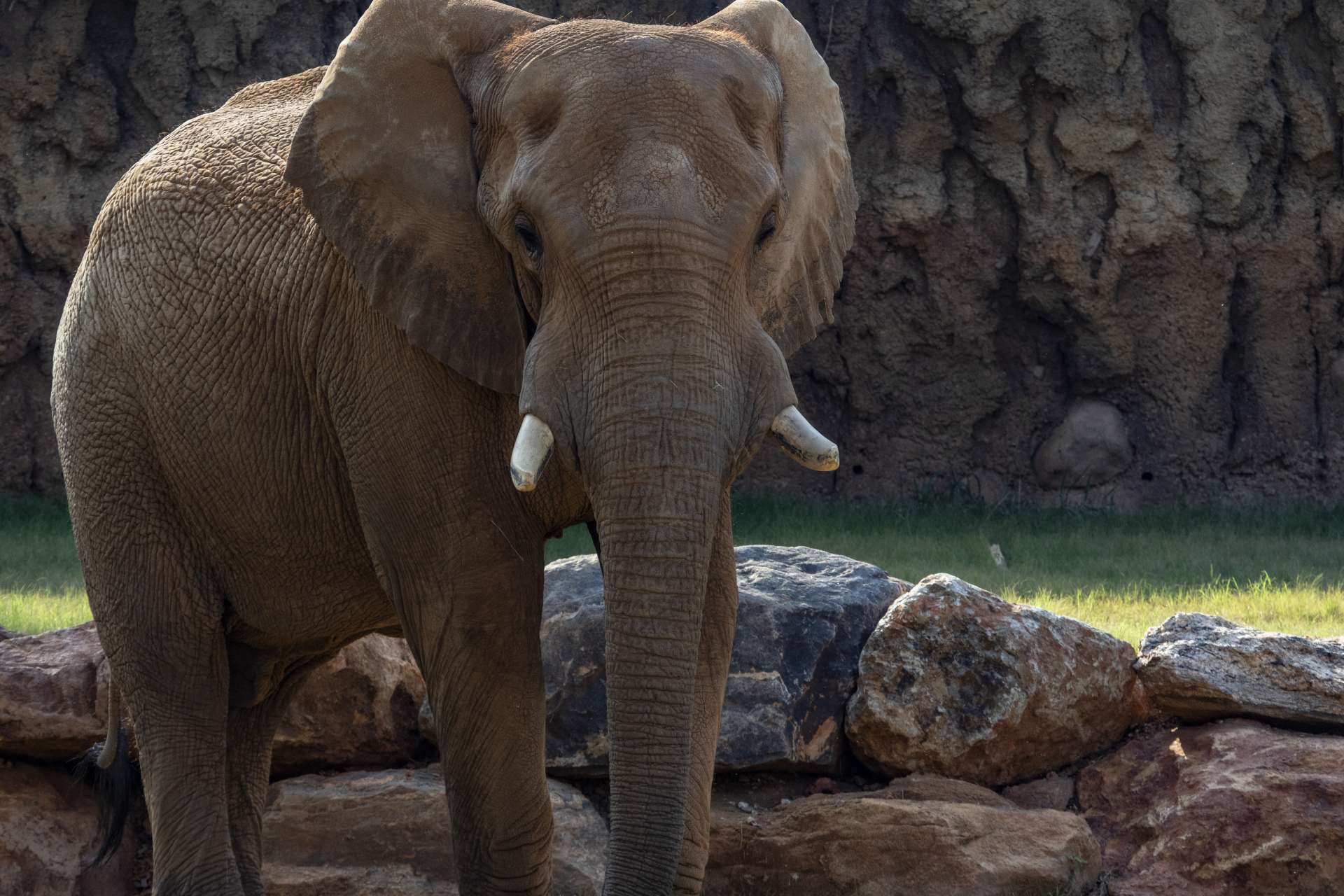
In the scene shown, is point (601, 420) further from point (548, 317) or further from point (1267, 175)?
point (1267, 175)

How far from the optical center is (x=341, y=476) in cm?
424

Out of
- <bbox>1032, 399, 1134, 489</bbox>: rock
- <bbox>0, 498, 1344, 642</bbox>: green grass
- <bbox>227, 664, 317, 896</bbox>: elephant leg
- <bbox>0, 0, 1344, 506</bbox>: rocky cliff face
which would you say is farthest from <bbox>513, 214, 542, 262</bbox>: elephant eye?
<bbox>1032, 399, 1134, 489</bbox>: rock

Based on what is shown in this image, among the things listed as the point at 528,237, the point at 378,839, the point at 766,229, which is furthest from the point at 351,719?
the point at 766,229

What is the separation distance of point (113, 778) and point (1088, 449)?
25.7ft

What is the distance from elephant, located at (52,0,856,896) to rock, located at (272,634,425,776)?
Result: 1.80 ft

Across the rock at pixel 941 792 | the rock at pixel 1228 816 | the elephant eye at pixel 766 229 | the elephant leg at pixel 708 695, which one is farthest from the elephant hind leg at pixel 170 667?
the rock at pixel 1228 816

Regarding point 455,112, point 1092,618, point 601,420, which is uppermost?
point 455,112

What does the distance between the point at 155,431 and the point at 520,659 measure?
135 centimetres

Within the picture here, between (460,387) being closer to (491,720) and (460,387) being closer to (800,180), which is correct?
(491,720)

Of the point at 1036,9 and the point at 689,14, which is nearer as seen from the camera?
the point at 1036,9

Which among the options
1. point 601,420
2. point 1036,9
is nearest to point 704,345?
point 601,420

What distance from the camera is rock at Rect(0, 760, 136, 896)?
5.63 metres

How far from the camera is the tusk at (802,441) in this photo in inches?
125

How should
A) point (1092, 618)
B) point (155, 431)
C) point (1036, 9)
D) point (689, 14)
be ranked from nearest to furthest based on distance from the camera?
point (155, 431) → point (1092, 618) → point (1036, 9) → point (689, 14)
